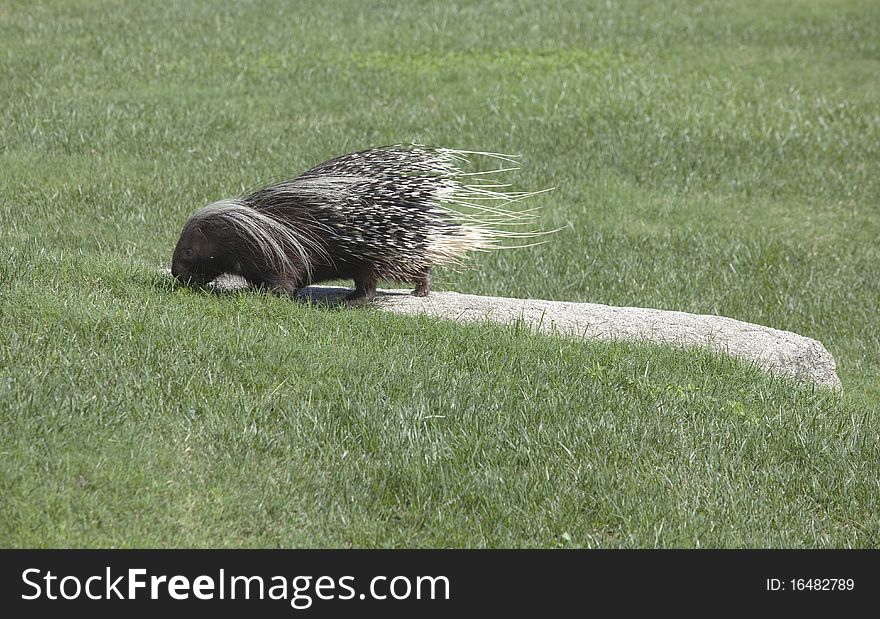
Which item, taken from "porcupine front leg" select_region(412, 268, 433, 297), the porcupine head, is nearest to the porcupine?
the porcupine head

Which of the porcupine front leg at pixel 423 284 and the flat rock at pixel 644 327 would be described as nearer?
the flat rock at pixel 644 327

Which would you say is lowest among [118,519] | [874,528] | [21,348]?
[874,528]

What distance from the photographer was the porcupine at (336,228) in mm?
8227

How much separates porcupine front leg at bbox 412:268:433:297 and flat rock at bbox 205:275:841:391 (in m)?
0.12

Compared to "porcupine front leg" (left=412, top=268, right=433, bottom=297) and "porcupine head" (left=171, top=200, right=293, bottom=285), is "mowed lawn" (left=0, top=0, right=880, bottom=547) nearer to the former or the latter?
"porcupine head" (left=171, top=200, right=293, bottom=285)

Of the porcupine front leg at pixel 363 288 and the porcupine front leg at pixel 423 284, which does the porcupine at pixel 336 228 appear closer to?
the porcupine front leg at pixel 363 288

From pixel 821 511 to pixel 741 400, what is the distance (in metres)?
1.38

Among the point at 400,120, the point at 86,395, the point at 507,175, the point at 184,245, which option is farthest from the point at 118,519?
the point at 400,120

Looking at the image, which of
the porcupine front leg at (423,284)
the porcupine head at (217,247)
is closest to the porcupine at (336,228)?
the porcupine head at (217,247)

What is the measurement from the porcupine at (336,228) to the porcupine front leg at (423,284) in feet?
1.02

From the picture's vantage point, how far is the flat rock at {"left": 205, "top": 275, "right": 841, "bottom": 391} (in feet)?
27.7

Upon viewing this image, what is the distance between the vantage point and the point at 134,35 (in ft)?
65.5

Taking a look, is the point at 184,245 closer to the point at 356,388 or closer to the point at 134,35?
the point at 356,388

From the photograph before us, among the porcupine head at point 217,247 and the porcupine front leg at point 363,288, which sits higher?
the porcupine head at point 217,247
